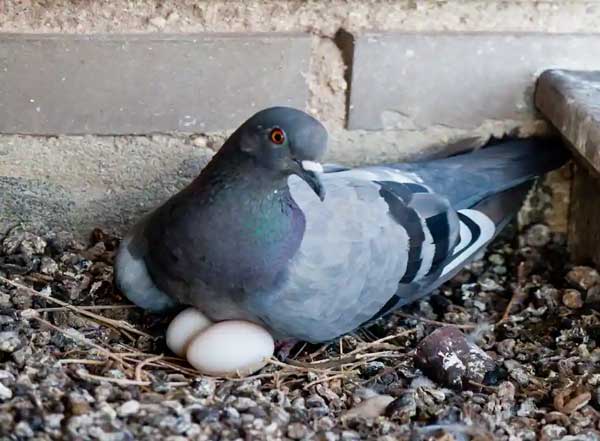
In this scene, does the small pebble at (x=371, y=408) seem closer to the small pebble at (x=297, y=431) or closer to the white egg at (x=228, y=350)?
the small pebble at (x=297, y=431)

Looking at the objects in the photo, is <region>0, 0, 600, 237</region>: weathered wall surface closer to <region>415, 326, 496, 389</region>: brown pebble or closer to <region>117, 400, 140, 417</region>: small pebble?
<region>415, 326, 496, 389</region>: brown pebble

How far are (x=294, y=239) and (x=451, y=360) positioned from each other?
39 cm

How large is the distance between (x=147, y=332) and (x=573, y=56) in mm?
1186

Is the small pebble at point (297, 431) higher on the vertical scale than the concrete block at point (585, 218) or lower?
lower

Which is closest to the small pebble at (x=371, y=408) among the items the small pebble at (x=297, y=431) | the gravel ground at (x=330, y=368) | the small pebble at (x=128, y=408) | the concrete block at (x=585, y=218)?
the gravel ground at (x=330, y=368)

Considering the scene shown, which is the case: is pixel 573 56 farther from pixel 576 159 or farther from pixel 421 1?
pixel 421 1

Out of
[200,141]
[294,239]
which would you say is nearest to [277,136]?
[294,239]

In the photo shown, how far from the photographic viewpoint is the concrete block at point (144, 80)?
7.22 feet

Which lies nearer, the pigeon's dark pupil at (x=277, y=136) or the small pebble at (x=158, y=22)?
the pigeon's dark pupil at (x=277, y=136)

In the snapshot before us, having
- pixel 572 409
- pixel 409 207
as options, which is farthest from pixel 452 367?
pixel 409 207

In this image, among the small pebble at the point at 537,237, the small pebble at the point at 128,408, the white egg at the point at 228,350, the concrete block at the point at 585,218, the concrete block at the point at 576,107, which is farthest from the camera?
the small pebble at the point at 537,237

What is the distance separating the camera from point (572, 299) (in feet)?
7.57

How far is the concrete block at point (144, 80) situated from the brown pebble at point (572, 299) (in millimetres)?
750

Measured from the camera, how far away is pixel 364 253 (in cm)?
204
